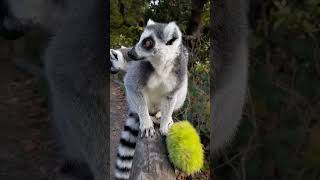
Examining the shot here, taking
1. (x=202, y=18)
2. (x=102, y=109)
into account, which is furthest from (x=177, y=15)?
(x=102, y=109)

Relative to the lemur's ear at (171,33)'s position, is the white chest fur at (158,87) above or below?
below

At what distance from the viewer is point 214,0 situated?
1.60 meters

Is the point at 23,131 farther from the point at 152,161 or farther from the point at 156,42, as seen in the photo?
the point at 156,42

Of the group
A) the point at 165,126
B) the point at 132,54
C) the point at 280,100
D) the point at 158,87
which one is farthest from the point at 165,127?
the point at 280,100

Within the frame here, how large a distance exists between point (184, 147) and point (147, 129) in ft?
0.34

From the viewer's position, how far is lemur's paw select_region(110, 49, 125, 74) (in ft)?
4.75

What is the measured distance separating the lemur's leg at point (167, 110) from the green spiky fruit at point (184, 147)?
15 millimetres

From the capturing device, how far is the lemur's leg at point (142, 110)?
4.70 ft

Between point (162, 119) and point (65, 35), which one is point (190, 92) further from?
point (65, 35)

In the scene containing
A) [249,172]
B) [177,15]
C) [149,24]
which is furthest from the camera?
[249,172]

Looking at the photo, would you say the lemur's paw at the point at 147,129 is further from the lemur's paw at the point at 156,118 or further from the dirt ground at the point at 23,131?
the dirt ground at the point at 23,131

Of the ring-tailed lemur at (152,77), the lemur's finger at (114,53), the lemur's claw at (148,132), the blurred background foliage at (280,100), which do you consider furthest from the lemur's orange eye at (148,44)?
the blurred background foliage at (280,100)

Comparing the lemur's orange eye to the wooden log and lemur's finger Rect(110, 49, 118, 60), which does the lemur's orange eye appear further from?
the wooden log

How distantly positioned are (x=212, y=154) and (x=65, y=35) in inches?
20.5
